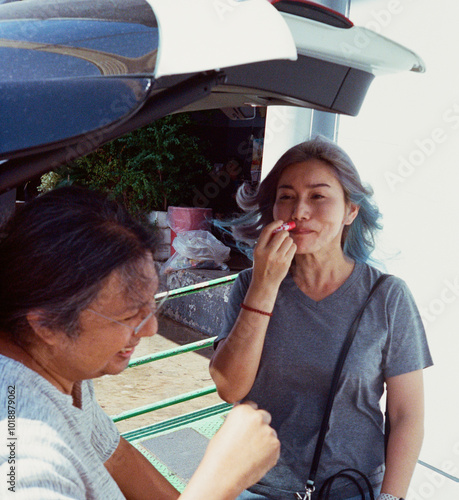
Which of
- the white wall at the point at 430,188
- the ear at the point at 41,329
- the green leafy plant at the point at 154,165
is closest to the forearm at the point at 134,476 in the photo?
the ear at the point at 41,329

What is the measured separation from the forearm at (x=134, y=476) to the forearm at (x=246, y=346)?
0.37 meters

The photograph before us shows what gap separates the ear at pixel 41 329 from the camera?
1014 millimetres

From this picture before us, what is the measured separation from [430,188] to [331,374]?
4.80ft

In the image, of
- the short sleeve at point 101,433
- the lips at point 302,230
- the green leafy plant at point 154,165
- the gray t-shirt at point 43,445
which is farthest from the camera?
the green leafy plant at point 154,165

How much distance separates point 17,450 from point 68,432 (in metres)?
0.14

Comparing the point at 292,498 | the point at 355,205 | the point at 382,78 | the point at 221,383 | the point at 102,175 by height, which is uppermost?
the point at 382,78

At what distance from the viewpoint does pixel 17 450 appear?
87cm

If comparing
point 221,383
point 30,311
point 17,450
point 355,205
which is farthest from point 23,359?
point 355,205

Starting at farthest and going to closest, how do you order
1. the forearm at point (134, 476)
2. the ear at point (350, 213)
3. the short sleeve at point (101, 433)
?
1. the ear at point (350, 213)
2. the forearm at point (134, 476)
3. the short sleeve at point (101, 433)

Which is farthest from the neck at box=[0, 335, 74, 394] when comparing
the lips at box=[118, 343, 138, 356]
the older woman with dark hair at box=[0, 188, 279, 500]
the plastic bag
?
the plastic bag

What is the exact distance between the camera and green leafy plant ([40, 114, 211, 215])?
8.22 metres

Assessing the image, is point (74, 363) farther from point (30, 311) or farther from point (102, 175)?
point (102, 175)

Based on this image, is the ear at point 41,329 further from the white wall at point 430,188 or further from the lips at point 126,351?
the white wall at point 430,188

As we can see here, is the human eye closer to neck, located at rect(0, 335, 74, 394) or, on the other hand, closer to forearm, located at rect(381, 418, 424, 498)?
forearm, located at rect(381, 418, 424, 498)
